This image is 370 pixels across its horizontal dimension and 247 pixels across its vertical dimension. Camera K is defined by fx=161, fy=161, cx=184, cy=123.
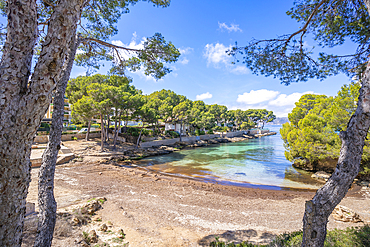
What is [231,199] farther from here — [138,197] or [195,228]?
[138,197]

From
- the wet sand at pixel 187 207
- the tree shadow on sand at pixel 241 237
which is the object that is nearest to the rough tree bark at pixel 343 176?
the tree shadow on sand at pixel 241 237

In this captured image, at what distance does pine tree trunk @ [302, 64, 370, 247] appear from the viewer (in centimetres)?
226

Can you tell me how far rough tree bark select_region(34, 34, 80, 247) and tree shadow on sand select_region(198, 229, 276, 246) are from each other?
3192 mm

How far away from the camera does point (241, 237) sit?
4367mm

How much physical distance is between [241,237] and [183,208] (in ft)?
8.48

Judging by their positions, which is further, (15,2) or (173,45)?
(173,45)

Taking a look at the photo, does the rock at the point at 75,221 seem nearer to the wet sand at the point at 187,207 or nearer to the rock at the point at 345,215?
the wet sand at the point at 187,207

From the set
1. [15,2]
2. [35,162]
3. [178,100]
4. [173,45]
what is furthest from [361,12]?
[178,100]

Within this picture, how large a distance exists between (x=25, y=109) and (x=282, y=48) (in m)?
5.99

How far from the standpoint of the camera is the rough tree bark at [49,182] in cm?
255

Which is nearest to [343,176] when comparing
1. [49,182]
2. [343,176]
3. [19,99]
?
[343,176]

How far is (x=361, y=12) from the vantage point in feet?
13.3

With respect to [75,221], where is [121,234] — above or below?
below

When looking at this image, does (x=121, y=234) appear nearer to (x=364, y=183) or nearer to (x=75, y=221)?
(x=75, y=221)
